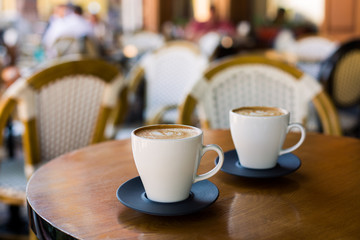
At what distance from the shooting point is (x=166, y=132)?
688 millimetres

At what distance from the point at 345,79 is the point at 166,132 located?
6.71 feet

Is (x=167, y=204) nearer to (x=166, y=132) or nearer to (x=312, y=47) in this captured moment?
(x=166, y=132)

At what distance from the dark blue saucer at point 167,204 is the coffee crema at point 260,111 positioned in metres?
0.17

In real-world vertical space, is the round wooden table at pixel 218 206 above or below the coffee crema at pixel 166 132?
below

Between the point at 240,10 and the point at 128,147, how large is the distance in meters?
10.6

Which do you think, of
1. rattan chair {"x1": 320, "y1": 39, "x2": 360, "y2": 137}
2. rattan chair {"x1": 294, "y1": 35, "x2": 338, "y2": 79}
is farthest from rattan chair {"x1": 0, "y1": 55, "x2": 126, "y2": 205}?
rattan chair {"x1": 294, "y1": 35, "x2": 338, "y2": 79}

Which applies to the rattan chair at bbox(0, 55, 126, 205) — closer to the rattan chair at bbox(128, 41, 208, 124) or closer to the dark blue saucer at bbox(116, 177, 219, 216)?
the dark blue saucer at bbox(116, 177, 219, 216)

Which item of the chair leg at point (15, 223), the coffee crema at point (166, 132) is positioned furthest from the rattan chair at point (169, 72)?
the coffee crema at point (166, 132)

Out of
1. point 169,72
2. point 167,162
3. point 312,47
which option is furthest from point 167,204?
point 312,47

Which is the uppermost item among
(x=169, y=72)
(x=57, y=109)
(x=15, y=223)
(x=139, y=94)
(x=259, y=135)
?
(x=259, y=135)

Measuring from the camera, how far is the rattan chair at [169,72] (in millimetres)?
2586

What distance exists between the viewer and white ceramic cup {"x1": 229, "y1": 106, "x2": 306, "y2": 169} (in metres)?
0.77

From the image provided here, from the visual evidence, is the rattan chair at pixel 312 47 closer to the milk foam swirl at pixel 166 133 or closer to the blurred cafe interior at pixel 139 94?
the blurred cafe interior at pixel 139 94

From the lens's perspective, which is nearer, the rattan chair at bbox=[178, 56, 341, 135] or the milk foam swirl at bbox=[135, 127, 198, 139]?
the milk foam swirl at bbox=[135, 127, 198, 139]
